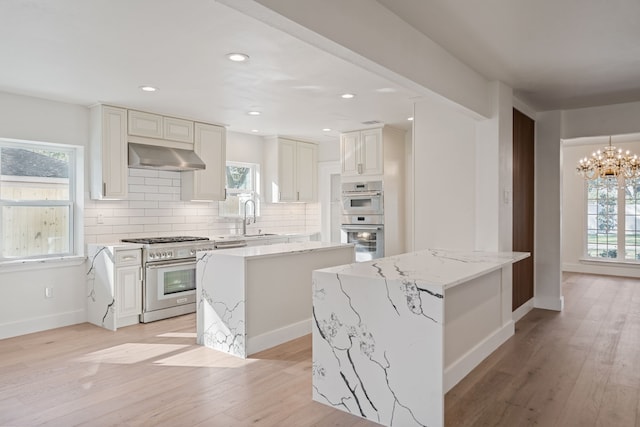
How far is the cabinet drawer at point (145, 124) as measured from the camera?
4945mm

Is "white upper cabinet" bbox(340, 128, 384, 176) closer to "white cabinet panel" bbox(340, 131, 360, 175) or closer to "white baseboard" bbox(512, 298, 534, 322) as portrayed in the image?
"white cabinet panel" bbox(340, 131, 360, 175)

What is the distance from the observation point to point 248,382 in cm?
305

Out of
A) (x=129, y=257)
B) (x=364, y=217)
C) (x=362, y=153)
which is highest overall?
(x=362, y=153)

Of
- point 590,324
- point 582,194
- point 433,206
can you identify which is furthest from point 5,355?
point 582,194

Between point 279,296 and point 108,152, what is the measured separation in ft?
8.47

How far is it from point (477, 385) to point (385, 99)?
293 cm

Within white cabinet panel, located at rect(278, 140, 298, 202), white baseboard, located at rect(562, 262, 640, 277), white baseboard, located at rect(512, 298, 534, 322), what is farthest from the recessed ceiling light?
white baseboard, located at rect(562, 262, 640, 277)

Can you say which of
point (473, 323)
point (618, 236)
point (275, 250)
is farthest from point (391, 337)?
point (618, 236)

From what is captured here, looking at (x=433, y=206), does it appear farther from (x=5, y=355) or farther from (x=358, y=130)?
(x=5, y=355)

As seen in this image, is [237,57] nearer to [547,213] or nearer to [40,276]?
[40,276]

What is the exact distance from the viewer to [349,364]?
2645 mm

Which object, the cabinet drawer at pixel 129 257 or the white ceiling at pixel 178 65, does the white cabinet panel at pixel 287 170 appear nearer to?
the white ceiling at pixel 178 65

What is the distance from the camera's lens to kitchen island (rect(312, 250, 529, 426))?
233 cm

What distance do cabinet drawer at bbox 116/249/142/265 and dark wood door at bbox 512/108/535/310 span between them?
403 centimetres
